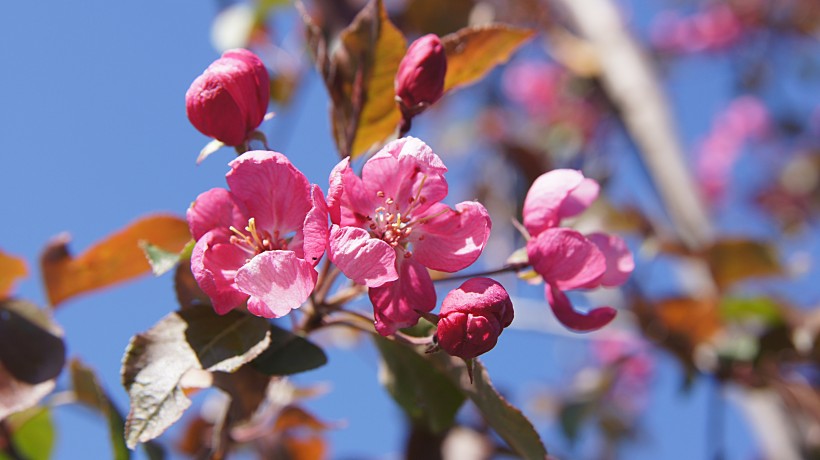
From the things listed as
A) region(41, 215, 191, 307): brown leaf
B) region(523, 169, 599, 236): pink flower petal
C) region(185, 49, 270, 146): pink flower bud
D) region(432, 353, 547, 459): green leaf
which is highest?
region(185, 49, 270, 146): pink flower bud

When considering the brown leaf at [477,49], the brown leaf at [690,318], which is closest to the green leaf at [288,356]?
the brown leaf at [477,49]

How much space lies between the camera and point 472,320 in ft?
2.40

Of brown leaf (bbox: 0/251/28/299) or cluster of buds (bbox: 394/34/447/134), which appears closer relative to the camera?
cluster of buds (bbox: 394/34/447/134)

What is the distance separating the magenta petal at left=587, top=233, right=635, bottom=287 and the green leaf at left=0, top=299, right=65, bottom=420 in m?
0.72

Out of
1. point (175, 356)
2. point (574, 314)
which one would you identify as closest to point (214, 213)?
point (175, 356)

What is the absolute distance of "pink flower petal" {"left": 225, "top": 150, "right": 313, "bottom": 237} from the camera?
0.80 m

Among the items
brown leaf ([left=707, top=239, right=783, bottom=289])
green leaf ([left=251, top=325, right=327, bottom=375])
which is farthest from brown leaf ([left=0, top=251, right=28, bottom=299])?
brown leaf ([left=707, top=239, right=783, bottom=289])

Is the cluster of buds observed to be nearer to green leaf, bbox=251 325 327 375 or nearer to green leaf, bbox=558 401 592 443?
green leaf, bbox=251 325 327 375

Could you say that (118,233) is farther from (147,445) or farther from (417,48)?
(417,48)

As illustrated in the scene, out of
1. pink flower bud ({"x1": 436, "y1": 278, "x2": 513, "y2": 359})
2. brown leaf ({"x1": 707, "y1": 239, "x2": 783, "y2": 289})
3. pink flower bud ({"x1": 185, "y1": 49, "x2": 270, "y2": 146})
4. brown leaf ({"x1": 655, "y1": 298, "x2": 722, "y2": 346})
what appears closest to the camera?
pink flower bud ({"x1": 436, "y1": 278, "x2": 513, "y2": 359})

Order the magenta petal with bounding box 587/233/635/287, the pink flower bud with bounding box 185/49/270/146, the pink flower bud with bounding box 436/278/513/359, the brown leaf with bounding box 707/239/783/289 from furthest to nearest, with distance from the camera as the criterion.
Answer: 1. the brown leaf with bounding box 707/239/783/289
2. the magenta petal with bounding box 587/233/635/287
3. the pink flower bud with bounding box 185/49/270/146
4. the pink flower bud with bounding box 436/278/513/359

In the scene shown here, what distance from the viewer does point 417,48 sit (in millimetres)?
923

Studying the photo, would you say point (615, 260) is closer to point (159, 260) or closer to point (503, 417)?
point (503, 417)

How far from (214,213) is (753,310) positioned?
139 centimetres
